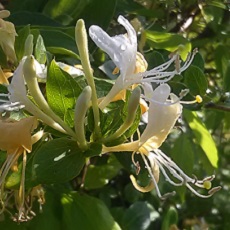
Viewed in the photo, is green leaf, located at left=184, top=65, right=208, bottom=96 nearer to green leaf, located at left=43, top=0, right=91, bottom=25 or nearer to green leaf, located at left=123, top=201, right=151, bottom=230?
green leaf, located at left=43, top=0, right=91, bottom=25

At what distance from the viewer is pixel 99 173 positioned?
1.48 meters

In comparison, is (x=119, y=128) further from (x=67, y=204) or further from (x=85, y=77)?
(x=67, y=204)

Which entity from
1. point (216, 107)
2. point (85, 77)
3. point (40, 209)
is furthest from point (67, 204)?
point (85, 77)

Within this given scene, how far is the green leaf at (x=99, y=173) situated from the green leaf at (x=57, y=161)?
689 mm

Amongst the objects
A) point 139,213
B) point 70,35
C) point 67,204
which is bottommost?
point 139,213

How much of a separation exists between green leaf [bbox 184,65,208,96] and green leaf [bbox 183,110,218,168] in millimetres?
263

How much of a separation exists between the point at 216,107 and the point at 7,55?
1.34 feet

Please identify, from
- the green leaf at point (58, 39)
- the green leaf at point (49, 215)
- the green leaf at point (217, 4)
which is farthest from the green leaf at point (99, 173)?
the green leaf at point (58, 39)

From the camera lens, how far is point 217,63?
4.76 feet

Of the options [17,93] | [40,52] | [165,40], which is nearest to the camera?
[17,93]

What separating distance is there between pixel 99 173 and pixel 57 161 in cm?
73

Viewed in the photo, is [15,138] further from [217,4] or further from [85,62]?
[217,4]

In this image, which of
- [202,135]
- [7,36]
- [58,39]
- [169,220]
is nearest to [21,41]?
[7,36]

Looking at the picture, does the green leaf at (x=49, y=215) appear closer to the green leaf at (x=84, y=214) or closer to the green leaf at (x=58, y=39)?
the green leaf at (x=84, y=214)
